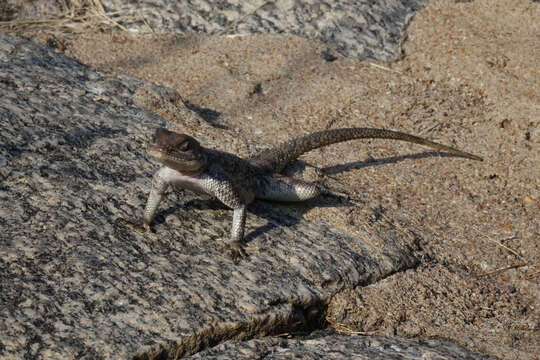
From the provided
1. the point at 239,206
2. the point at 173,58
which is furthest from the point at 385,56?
the point at 239,206

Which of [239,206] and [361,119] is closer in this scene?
[239,206]

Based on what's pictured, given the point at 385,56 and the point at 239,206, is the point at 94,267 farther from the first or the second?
the point at 385,56

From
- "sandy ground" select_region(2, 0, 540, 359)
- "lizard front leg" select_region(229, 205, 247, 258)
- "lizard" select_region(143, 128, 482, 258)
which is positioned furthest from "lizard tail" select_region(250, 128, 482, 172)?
"lizard front leg" select_region(229, 205, 247, 258)

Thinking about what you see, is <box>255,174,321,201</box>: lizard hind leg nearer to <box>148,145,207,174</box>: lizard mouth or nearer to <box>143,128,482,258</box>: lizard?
<box>143,128,482,258</box>: lizard

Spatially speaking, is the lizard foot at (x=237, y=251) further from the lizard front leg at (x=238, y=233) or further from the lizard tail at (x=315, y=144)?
the lizard tail at (x=315, y=144)

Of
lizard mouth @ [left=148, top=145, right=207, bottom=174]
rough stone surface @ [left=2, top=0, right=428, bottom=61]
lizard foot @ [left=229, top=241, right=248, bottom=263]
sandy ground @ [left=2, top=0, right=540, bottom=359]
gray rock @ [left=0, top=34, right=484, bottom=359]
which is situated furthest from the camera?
rough stone surface @ [left=2, top=0, right=428, bottom=61]

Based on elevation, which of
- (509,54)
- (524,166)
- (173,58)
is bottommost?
(173,58)
